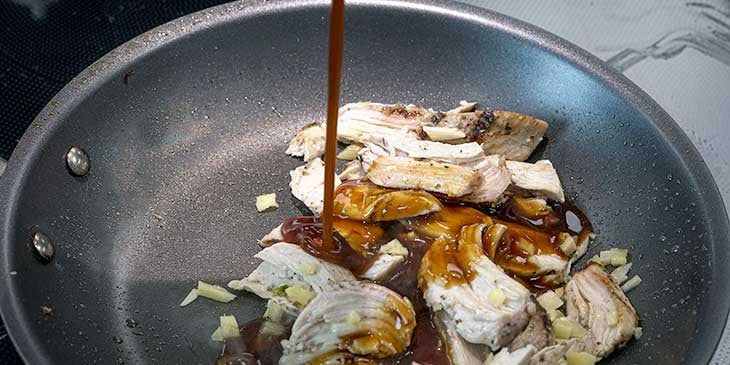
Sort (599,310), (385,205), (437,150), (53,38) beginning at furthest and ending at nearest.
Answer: (53,38) < (437,150) < (385,205) < (599,310)

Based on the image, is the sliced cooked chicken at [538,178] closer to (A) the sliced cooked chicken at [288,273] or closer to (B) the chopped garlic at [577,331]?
(B) the chopped garlic at [577,331]

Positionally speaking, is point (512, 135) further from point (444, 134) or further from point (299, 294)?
point (299, 294)

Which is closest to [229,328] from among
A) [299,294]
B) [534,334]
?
[299,294]

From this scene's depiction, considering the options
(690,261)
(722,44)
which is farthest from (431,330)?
(722,44)

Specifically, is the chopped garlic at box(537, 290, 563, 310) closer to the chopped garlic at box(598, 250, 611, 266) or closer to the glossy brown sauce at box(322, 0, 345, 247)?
the chopped garlic at box(598, 250, 611, 266)

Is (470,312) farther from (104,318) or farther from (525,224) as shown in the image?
(104,318)

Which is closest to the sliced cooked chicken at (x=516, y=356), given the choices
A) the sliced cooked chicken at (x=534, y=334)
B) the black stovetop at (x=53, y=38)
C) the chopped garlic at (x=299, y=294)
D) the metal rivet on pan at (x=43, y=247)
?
the sliced cooked chicken at (x=534, y=334)
